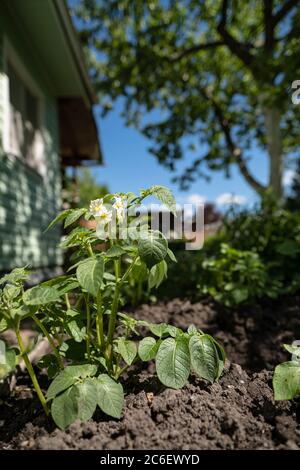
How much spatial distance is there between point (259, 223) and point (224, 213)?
1.47 feet

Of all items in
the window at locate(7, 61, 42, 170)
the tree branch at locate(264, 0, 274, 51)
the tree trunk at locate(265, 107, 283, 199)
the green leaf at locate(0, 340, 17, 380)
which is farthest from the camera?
the tree trunk at locate(265, 107, 283, 199)

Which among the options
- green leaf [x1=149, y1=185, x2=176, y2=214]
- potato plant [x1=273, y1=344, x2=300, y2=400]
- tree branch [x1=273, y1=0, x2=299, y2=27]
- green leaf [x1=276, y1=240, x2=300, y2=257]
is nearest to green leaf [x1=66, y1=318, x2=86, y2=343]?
green leaf [x1=149, y1=185, x2=176, y2=214]

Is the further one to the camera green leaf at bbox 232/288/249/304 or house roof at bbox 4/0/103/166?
house roof at bbox 4/0/103/166

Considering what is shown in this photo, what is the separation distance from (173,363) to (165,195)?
567 mm

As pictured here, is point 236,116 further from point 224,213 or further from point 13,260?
point 13,260

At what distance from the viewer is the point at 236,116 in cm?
1030

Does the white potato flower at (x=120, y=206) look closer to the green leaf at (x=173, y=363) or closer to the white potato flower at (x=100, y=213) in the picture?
the white potato flower at (x=100, y=213)

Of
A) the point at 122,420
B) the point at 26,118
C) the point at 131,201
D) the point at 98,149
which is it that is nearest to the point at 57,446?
the point at 122,420

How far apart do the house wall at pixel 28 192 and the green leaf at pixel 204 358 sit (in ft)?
9.23

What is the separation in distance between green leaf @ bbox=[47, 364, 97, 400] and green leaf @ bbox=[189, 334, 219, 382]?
33cm

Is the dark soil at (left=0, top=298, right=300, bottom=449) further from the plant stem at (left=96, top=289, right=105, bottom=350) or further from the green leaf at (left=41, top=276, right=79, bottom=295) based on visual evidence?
the green leaf at (left=41, top=276, right=79, bottom=295)

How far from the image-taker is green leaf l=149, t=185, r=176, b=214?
1.23 m

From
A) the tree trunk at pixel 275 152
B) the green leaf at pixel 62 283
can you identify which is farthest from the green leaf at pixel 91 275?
the tree trunk at pixel 275 152

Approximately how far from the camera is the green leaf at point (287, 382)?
114cm
